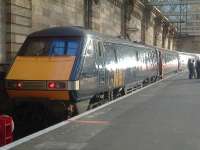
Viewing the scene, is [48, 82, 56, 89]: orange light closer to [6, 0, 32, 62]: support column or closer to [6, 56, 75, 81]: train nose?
[6, 56, 75, 81]: train nose

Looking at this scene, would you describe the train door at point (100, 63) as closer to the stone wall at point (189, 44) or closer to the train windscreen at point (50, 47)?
the train windscreen at point (50, 47)

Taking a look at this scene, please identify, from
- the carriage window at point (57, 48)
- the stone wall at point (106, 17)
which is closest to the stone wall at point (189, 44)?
the stone wall at point (106, 17)

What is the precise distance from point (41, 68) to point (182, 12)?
5643 centimetres

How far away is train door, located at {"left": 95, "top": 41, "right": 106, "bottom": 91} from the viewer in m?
15.1

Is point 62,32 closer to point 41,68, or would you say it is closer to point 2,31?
point 41,68

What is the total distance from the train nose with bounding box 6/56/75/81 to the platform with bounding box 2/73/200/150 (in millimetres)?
1426

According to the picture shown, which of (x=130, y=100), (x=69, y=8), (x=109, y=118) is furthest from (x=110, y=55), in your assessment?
(x=69, y=8)

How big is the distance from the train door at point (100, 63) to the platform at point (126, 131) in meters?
1.28

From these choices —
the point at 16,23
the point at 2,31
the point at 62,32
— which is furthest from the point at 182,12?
the point at 62,32

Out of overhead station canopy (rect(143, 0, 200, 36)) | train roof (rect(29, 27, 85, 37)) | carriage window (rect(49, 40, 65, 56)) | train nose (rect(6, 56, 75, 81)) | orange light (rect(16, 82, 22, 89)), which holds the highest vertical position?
overhead station canopy (rect(143, 0, 200, 36))

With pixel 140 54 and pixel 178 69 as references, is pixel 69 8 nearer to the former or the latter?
pixel 140 54

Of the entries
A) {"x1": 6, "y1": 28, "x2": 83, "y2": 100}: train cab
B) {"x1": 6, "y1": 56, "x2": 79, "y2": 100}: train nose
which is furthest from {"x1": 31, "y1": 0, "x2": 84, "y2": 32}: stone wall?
{"x1": 6, "y1": 56, "x2": 79, "y2": 100}: train nose

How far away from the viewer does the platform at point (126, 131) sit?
8.51 metres

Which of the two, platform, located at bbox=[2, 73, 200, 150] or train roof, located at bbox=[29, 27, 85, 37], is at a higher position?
train roof, located at bbox=[29, 27, 85, 37]
